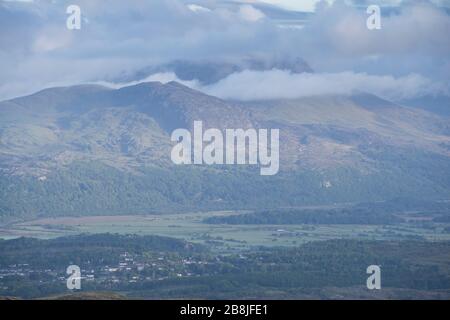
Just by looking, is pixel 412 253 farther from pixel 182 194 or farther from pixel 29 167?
pixel 29 167

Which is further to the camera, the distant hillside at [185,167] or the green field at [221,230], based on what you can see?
the distant hillside at [185,167]

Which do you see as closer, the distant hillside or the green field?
the green field

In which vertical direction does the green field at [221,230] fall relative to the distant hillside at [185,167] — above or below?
below

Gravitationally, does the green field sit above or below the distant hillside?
below

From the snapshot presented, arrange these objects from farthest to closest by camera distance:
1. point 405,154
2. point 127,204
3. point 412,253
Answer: point 405,154
point 127,204
point 412,253

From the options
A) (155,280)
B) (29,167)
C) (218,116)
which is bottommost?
(155,280)

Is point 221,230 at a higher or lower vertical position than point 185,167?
lower
